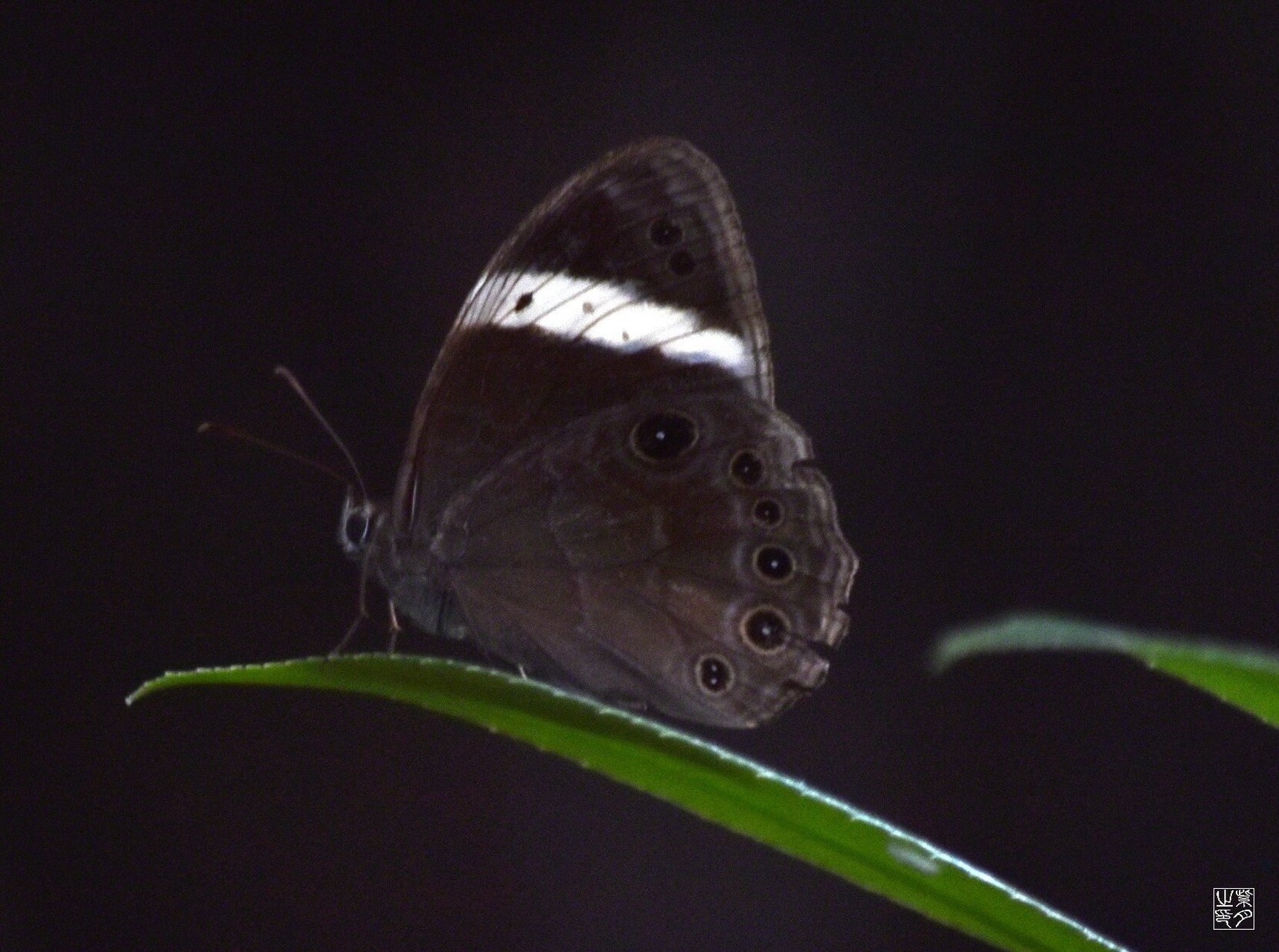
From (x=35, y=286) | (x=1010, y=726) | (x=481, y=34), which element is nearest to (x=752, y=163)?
(x=481, y=34)

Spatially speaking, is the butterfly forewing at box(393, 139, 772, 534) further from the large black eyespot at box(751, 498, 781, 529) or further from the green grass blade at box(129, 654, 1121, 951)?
the green grass blade at box(129, 654, 1121, 951)

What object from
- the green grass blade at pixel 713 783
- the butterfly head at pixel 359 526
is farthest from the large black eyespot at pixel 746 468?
the green grass blade at pixel 713 783

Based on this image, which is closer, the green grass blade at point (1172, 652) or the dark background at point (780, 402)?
the green grass blade at point (1172, 652)

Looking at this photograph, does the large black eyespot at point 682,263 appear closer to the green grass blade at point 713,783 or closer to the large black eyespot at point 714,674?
the large black eyespot at point 714,674

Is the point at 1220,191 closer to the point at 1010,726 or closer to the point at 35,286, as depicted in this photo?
the point at 1010,726

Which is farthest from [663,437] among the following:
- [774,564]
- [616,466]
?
[774,564]

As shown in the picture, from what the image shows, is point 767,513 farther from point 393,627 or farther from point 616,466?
point 393,627

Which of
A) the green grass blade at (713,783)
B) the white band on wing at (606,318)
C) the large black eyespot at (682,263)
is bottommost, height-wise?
the green grass blade at (713,783)
